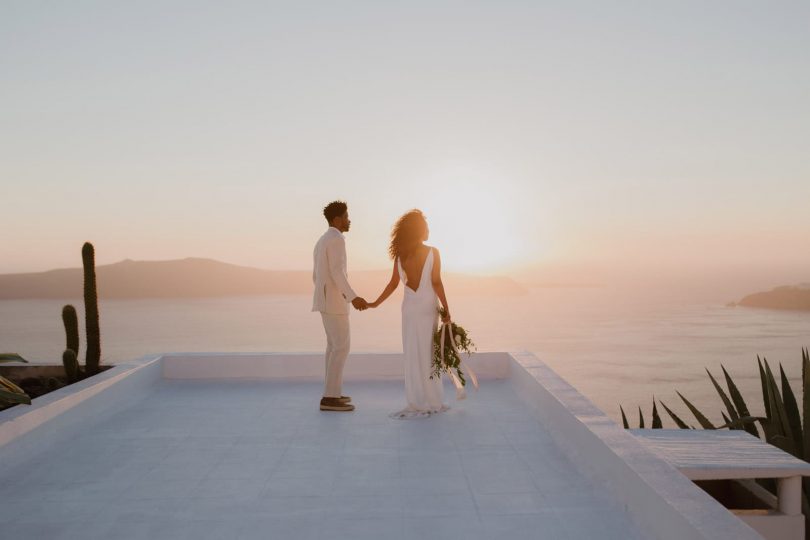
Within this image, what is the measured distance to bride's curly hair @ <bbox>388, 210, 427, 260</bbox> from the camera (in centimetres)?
641

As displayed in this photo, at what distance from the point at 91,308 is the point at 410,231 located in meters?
4.67

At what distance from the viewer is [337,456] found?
5086mm

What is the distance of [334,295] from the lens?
6.61 m

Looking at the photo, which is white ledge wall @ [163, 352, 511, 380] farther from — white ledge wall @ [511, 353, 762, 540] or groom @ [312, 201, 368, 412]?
white ledge wall @ [511, 353, 762, 540]

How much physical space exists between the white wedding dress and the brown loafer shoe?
537 millimetres

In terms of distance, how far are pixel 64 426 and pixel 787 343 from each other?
155 meters

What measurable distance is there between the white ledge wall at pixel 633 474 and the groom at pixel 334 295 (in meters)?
1.84

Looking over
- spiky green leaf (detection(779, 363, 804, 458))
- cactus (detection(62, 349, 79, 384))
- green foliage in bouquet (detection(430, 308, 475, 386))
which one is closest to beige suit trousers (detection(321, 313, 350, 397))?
green foliage in bouquet (detection(430, 308, 475, 386))

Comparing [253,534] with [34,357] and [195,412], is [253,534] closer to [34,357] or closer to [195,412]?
[195,412]

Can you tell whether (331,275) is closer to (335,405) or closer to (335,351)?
(335,351)

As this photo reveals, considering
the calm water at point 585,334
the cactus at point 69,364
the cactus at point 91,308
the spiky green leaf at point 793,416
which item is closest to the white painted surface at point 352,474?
the cactus at point 69,364

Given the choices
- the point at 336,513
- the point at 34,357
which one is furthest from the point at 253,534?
the point at 34,357

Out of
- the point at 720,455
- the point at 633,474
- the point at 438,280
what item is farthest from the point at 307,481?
the point at 720,455

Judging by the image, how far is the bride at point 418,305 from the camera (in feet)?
21.0
